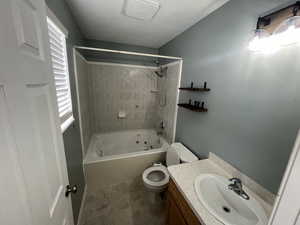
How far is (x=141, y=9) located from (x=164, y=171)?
2.20 metres

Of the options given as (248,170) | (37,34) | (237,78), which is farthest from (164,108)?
(37,34)

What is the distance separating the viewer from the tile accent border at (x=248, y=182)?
0.95m

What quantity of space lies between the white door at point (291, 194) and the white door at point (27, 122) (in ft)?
2.70

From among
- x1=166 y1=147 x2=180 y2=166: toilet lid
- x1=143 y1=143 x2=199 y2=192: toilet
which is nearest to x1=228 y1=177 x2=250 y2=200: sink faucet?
x1=143 y1=143 x2=199 y2=192: toilet

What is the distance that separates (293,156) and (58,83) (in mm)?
1586

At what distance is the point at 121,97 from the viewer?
291 centimetres

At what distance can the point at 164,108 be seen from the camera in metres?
2.72

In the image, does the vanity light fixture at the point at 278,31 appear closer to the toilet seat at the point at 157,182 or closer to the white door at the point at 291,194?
the white door at the point at 291,194

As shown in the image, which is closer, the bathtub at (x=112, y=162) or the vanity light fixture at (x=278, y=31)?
the vanity light fixture at (x=278, y=31)

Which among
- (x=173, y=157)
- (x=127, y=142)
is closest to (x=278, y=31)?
(x=173, y=157)

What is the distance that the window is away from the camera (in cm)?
108

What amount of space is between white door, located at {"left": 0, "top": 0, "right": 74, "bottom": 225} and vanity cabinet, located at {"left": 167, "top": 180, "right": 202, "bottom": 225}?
0.86 meters

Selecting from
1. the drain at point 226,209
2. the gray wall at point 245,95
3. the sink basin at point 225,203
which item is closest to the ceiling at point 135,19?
the gray wall at point 245,95

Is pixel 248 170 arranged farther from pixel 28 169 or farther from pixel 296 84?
pixel 28 169
